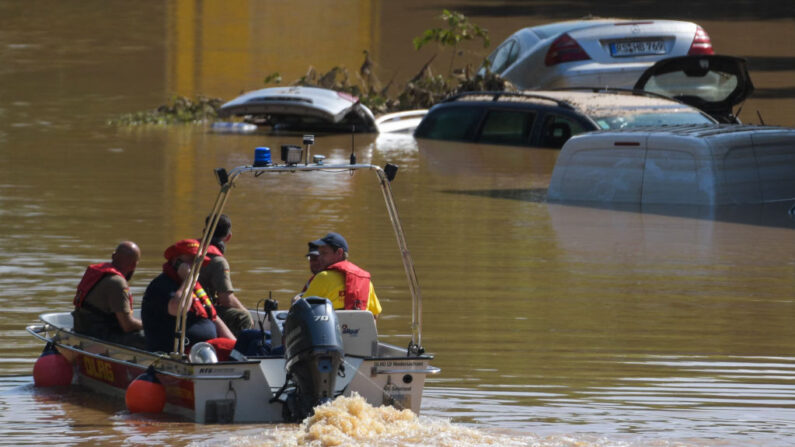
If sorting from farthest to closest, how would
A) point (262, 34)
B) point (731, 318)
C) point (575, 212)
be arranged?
point (262, 34), point (575, 212), point (731, 318)

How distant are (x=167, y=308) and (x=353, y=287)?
125cm

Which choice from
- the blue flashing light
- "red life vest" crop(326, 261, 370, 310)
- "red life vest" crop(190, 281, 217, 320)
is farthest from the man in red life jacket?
the blue flashing light

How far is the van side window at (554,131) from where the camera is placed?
23.7 metres

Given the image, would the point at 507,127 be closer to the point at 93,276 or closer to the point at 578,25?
the point at 578,25

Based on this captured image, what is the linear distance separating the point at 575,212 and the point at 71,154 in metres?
9.54

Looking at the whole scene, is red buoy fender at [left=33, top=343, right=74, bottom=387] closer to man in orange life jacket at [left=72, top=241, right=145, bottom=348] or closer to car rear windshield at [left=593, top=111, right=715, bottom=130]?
man in orange life jacket at [left=72, top=241, right=145, bottom=348]

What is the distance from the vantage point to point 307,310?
9227 mm

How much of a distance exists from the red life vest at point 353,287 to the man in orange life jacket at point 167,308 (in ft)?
3.03

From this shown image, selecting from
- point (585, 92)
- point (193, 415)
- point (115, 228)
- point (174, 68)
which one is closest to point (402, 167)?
point (585, 92)

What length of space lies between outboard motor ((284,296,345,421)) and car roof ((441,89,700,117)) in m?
13.6

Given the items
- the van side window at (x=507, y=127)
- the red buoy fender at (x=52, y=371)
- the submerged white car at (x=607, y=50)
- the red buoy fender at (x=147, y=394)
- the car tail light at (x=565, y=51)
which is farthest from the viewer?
the car tail light at (x=565, y=51)

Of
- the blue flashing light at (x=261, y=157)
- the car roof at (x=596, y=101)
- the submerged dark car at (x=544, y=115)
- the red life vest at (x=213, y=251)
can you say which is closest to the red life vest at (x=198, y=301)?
the red life vest at (x=213, y=251)

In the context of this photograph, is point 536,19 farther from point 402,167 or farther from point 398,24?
point 402,167

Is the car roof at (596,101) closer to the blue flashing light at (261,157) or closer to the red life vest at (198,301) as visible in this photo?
the red life vest at (198,301)
